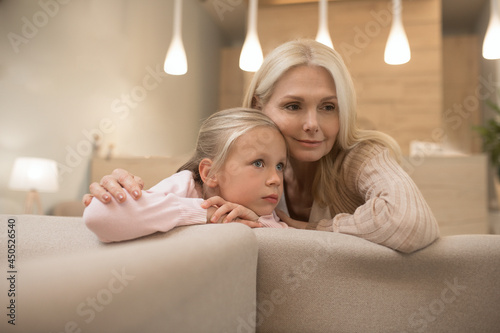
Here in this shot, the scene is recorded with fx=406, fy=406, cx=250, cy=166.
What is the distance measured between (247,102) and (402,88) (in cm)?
374

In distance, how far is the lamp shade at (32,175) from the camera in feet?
8.77

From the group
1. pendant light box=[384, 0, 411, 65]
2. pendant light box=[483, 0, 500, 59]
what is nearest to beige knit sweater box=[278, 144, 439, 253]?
pendant light box=[384, 0, 411, 65]

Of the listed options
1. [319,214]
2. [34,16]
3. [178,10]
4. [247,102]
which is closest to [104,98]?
[34,16]

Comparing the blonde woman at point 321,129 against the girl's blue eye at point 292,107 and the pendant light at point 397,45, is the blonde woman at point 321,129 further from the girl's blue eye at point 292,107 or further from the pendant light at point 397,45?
the pendant light at point 397,45

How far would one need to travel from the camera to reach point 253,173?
110cm

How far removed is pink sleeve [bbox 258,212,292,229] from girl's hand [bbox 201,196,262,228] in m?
0.06

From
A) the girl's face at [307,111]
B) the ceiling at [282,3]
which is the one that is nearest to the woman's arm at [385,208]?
the girl's face at [307,111]

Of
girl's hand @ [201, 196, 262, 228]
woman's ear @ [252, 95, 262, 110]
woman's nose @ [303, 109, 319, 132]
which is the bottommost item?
girl's hand @ [201, 196, 262, 228]

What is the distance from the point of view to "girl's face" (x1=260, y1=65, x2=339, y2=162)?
1257 mm

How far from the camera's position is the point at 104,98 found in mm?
3500

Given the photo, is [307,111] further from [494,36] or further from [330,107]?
[494,36]

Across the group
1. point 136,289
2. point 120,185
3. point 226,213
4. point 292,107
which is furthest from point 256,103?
point 136,289

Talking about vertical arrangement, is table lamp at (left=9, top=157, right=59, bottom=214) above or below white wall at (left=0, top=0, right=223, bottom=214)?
below

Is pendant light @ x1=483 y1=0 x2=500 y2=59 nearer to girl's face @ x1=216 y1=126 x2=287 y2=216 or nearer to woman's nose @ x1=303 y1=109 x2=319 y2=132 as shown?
woman's nose @ x1=303 y1=109 x2=319 y2=132
